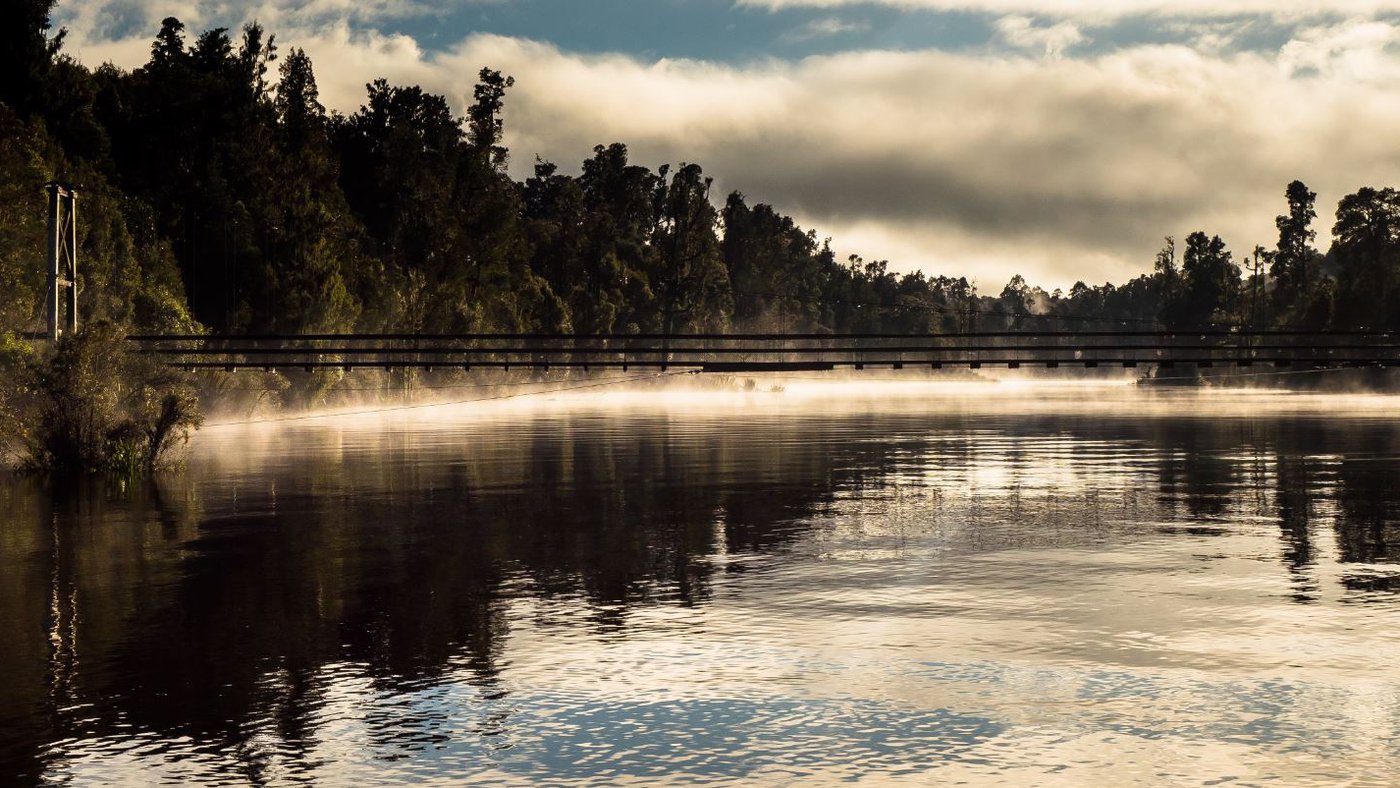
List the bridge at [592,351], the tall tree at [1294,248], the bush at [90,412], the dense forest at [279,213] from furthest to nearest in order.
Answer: the tall tree at [1294,248]
the dense forest at [279,213]
the bridge at [592,351]
the bush at [90,412]

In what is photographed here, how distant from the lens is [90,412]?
33.2m

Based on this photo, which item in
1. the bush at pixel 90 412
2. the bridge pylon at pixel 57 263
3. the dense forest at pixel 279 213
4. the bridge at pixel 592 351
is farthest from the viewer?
the dense forest at pixel 279 213

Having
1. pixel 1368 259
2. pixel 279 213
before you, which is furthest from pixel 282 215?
pixel 1368 259

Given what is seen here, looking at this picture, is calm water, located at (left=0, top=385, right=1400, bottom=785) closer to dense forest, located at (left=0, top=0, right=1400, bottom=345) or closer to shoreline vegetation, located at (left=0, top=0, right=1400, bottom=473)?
shoreline vegetation, located at (left=0, top=0, right=1400, bottom=473)

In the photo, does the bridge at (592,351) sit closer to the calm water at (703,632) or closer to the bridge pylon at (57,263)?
the bridge pylon at (57,263)

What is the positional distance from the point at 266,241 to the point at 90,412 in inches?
1847

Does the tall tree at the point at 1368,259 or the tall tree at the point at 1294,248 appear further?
the tall tree at the point at 1294,248

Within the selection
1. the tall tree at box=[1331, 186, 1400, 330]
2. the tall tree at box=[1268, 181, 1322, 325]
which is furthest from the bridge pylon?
the tall tree at box=[1268, 181, 1322, 325]

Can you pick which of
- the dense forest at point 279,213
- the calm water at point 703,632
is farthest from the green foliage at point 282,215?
the calm water at point 703,632

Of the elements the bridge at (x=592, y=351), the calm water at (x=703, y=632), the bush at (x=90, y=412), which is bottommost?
the calm water at (x=703, y=632)

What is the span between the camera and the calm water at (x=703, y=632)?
9203 millimetres

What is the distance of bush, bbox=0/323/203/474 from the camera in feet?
108

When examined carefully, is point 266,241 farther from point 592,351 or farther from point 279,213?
point 592,351

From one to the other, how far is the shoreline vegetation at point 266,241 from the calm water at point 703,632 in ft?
20.8
